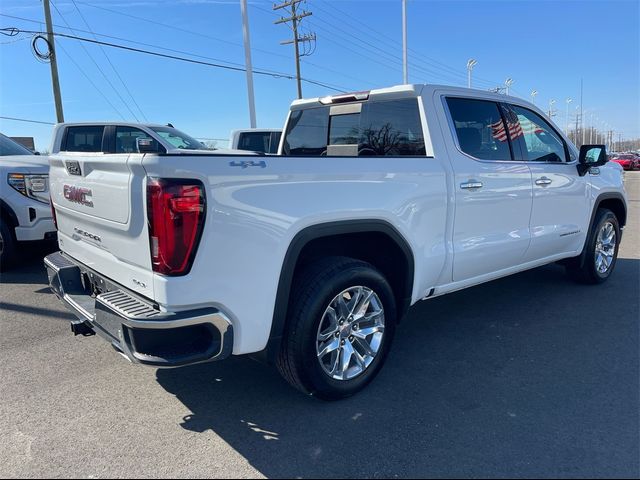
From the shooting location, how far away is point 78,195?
2.98 meters

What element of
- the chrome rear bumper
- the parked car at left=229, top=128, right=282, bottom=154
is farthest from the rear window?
the parked car at left=229, top=128, right=282, bottom=154

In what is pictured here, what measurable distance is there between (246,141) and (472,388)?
9733mm

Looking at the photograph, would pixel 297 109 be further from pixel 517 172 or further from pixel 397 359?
pixel 397 359

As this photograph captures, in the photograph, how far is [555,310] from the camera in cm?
462

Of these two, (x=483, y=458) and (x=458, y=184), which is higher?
(x=458, y=184)

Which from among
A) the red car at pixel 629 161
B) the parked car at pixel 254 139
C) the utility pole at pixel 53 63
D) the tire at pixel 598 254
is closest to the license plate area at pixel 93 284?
the tire at pixel 598 254

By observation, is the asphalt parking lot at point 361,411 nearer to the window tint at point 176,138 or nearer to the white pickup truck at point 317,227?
the white pickup truck at point 317,227

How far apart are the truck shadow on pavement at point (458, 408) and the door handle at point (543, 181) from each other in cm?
125

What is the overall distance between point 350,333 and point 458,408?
79cm

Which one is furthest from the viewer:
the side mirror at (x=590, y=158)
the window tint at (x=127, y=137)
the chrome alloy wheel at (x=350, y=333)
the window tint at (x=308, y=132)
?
the window tint at (x=127, y=137)

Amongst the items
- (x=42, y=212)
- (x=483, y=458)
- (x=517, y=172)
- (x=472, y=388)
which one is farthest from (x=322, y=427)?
(x=42, y=212)

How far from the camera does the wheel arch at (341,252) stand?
2.62 m

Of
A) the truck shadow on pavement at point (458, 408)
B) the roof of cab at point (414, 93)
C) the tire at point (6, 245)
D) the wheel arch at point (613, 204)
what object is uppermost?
the roof of cab at point (414, 93)

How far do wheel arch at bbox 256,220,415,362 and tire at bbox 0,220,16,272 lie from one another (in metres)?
4.66
